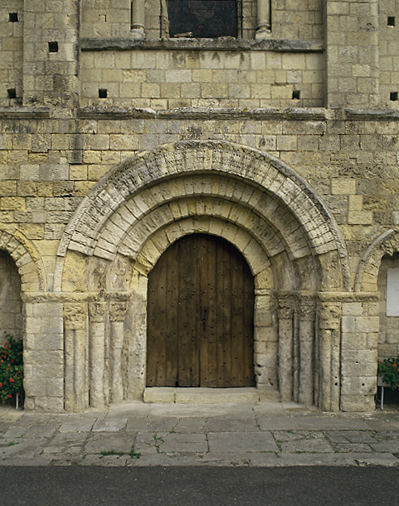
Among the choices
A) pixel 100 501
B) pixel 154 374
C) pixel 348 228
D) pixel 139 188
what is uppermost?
pixel 139 188

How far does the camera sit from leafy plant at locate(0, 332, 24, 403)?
645 centimetres

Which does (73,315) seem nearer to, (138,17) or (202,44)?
(202,44)

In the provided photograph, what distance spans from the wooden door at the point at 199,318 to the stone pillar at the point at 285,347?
457 mm

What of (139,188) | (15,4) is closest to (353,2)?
(139,188)

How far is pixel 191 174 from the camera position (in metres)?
6.72

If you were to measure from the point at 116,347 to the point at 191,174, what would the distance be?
2528mm

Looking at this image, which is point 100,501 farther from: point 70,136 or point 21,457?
point 70,136

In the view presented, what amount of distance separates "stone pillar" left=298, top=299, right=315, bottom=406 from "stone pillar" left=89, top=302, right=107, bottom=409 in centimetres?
262

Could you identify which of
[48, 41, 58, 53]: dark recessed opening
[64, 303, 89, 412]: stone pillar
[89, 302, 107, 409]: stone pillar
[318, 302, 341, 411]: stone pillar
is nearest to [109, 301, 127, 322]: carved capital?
[89, 302, 107, 409]: stone pillar

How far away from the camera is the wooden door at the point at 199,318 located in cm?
718

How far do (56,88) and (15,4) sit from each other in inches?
54.8

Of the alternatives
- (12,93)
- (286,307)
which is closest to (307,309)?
(286,307)

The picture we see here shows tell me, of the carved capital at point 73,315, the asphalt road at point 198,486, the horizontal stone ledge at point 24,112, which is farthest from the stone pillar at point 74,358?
the horizontal stone ledge at point 24,112

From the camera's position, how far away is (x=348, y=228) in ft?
21.5
